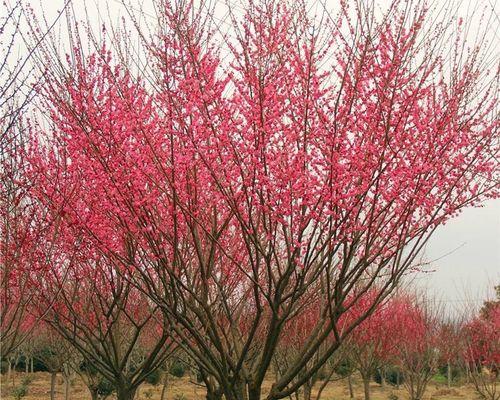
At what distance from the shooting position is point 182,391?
87.2 ft

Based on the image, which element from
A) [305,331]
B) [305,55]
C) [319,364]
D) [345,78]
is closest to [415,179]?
[345,78]

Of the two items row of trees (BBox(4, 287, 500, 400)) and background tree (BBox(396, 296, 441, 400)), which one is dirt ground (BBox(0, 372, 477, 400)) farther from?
background tree (BBox(396, 296, 441, 400))

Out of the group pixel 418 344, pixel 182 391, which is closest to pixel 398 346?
pixel 418 344

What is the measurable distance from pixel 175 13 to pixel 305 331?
857 centimetres

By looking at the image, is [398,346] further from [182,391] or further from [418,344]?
[182,391]

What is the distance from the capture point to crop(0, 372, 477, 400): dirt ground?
79.6 feet

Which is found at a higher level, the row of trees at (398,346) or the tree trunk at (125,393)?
the row of trees at (398,346)

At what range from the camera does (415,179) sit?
4.86m

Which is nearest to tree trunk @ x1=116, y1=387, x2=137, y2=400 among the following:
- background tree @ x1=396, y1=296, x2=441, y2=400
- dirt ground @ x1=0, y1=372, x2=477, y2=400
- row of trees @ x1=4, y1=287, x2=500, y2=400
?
row of trees @ x1=4, y1=287, x2=500, y2=400

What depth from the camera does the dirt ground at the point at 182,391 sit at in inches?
955

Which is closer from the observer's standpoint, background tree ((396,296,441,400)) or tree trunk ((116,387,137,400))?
tree trunk ((116,387,137,400))

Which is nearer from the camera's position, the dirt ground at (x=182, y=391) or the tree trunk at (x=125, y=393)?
the tree trunk at (x=125, y=393)

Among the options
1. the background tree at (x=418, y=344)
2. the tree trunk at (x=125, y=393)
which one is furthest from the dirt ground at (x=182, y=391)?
the tree trunk at (x=125, y=393)

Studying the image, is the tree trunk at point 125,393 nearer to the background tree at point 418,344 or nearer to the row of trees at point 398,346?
the row of trees at point 398,346
